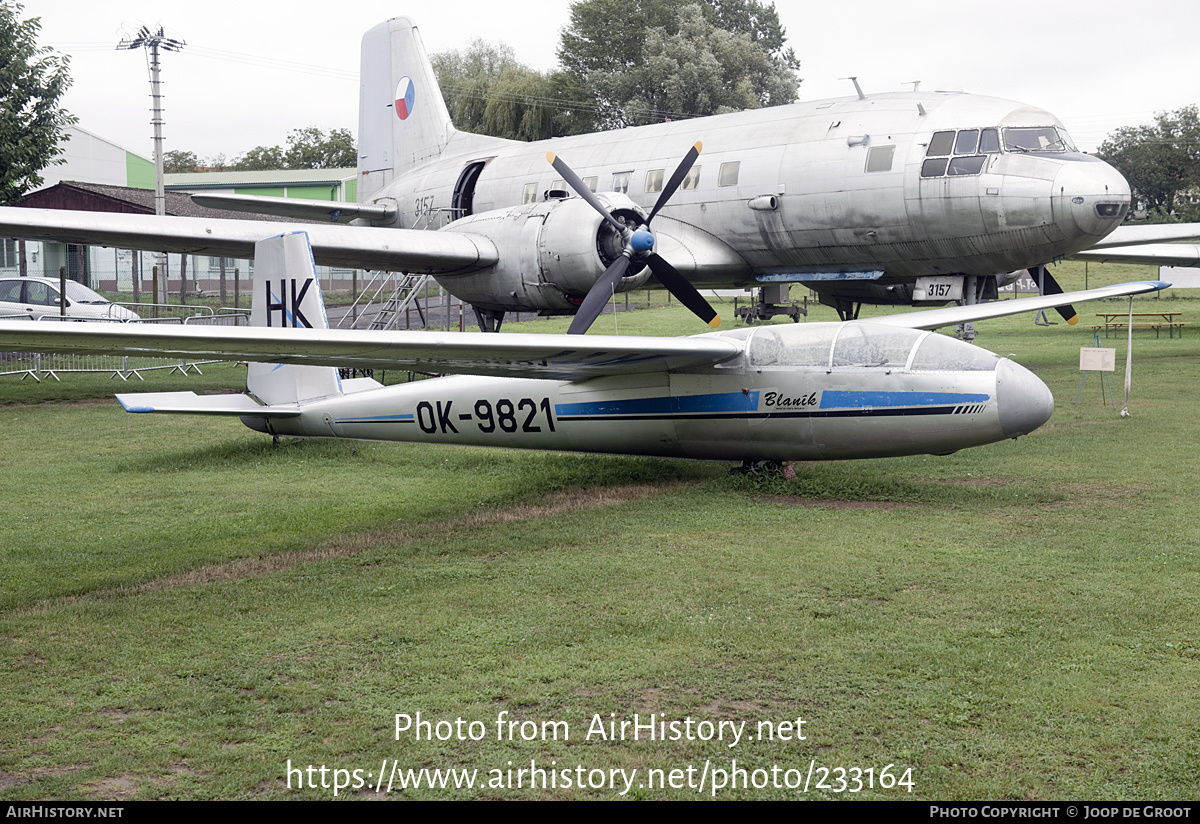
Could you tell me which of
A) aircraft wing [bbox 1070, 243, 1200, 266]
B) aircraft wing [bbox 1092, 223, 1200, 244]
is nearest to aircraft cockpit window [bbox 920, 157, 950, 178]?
aircraft wing [bbox 1092, 223, 1200, 244]

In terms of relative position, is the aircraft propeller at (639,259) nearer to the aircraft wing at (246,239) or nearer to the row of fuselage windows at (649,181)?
the row of fuselage windows at (649,181)

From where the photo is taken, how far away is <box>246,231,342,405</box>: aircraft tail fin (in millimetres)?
13297

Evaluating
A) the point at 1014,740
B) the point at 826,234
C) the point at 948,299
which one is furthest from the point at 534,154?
the point at 1014,740

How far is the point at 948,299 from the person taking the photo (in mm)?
17750

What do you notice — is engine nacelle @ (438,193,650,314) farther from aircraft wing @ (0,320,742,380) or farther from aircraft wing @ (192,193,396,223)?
aircraft wing @ (0,320,742,380)

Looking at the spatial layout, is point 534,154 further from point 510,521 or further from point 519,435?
point 510,521

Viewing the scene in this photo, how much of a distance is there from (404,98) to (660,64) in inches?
1615

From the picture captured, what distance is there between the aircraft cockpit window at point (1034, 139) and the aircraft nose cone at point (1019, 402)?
7382 millimetres

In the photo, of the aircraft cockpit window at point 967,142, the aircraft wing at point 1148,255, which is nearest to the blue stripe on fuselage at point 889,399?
the aircraft cockpit window at point 967,142

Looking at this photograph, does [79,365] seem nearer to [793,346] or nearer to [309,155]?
[793,346]

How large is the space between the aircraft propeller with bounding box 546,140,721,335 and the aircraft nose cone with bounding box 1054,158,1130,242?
5.74m

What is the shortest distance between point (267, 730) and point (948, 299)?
49.7 ft

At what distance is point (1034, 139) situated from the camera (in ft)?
53.1

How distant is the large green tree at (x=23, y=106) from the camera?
29.5 metres
